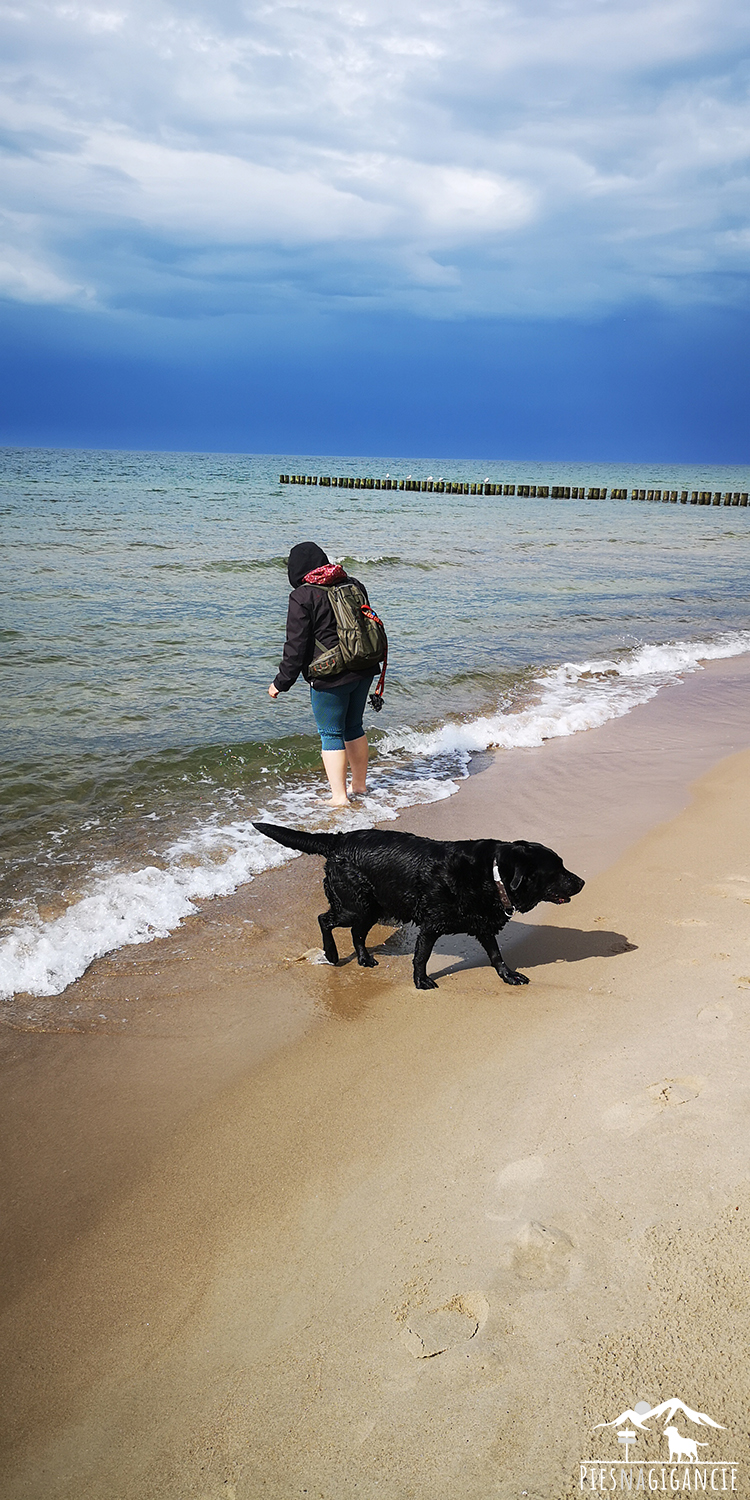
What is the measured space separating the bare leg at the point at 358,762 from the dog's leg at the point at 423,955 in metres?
2.90

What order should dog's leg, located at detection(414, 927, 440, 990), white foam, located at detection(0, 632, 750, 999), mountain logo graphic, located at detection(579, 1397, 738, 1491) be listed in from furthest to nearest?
white foam, located at detection(0, 632, 750, 999), dog's leg, located at detection(414, 927, 440, 990), mountain logo graphic, located at detection(579, 1397, 738, 1491)

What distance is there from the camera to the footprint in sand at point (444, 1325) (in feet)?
7.63

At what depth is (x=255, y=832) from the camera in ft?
21.6

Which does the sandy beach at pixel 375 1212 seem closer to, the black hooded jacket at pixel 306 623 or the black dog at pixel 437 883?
the black dog at pixel 437 883

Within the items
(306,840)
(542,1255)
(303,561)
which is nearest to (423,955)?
(306,840)

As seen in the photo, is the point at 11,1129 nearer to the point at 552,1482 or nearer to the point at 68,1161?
the point at 68,1161

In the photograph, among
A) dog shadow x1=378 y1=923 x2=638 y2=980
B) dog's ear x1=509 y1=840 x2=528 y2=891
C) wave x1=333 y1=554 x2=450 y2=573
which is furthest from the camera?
wave x1=333 y1=554 x2=450 y2=573

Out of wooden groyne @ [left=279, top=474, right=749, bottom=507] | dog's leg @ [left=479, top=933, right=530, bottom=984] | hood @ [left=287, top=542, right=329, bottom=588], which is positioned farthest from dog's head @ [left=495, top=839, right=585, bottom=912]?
wooden groyne @ [left=279, top=474, right=749, bottom=507]

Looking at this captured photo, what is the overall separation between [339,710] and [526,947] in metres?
→ 2.60

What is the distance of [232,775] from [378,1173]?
516 cm

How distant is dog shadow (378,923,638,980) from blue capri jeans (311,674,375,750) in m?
2.13

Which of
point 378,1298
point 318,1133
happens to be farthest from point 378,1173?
point 378,1298

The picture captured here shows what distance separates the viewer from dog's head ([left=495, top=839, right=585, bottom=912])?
13.8 ft

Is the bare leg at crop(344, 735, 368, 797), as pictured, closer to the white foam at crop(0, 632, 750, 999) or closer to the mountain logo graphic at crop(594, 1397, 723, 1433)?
the white foam at crop(0, 632, 750, 999)
